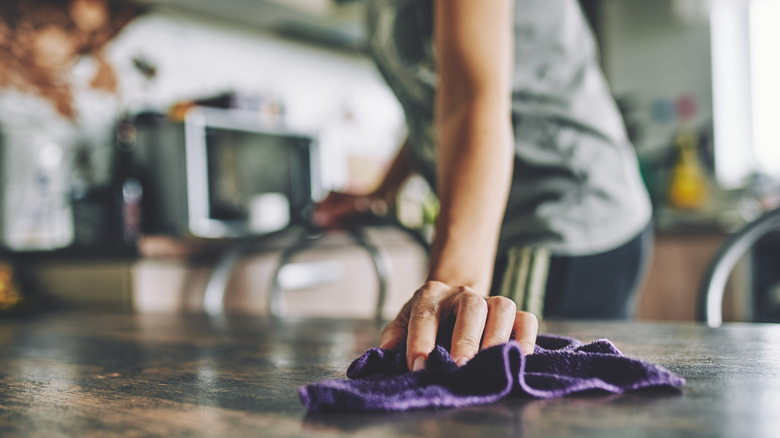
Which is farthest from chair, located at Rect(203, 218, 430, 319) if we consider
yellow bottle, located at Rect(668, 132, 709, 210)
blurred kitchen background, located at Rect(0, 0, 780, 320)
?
yellow bottle, located at Rect(668, 132, 709, 210)

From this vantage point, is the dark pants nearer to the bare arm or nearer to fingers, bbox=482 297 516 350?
the bare arm

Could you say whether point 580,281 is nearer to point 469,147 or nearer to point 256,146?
point 469,147

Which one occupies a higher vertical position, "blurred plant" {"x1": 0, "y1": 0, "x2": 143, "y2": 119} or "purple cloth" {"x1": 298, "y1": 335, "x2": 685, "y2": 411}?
"blurred plant" {"x1": 0, "y1": 0, "x2": 143, "y2": 119}

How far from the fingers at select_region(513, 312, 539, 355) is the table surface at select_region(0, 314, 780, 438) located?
0.08m

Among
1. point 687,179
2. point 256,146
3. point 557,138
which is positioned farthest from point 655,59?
point 557,138

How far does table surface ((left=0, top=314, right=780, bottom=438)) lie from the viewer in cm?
34

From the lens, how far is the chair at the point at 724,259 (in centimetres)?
93

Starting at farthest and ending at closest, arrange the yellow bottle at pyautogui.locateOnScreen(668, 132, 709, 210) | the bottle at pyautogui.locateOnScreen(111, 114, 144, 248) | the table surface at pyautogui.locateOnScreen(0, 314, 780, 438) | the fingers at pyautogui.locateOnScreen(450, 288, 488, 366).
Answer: the yellow bottle at pyautogui.locateOnScreen(668, 132, 709, 210) → the bottle at pyautogui.locateOnScreen(111, 114, 144, 248) → the fingers at pyautogui.locateOnScreen(450, 288, 488, 366) → the table surface at pyautogui.locateOnScreen(0, 314, 780, 438)

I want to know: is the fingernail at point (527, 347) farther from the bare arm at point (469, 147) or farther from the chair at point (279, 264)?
the chair at point (279, 264)

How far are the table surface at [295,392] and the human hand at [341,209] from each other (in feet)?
1.61

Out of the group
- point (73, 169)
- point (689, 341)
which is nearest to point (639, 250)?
point (689, 341)

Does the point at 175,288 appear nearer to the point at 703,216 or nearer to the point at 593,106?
the point at 593,106

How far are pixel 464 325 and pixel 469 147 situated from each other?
27cm

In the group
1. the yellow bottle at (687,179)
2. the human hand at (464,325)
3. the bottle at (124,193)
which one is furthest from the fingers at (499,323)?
the yellow bottle at (687,179)
